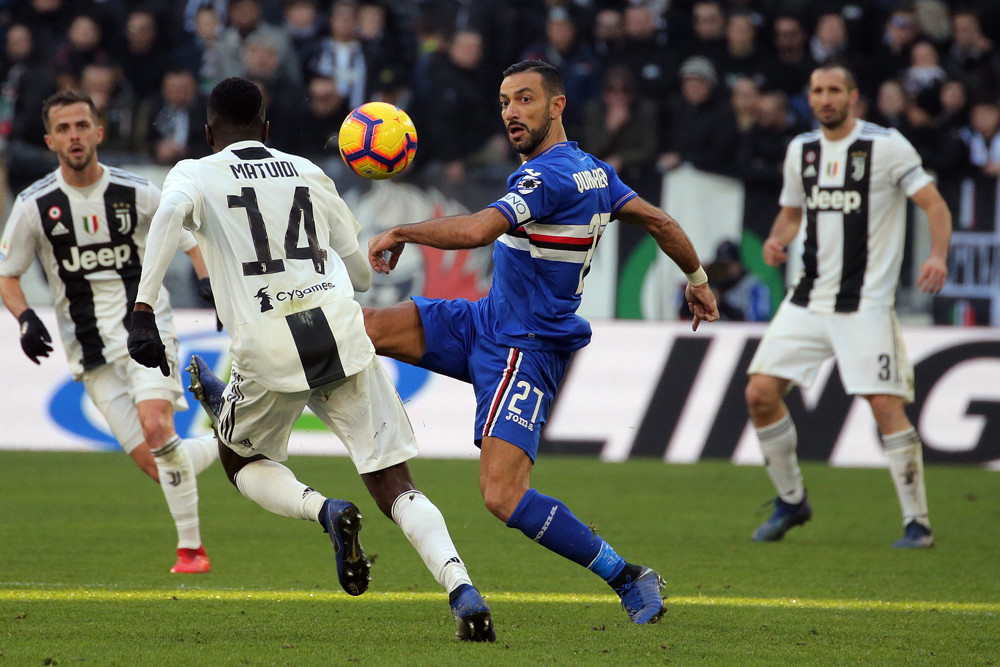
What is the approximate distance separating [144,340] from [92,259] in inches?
94.6

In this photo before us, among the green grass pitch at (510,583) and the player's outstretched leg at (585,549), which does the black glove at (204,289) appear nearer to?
the green grass pitch at (510,583)

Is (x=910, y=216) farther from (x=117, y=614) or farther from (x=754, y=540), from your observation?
(x=117, y=614)

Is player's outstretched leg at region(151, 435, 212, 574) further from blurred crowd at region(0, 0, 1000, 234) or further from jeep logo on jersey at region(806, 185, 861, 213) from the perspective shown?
blurred crowd at region(0, 0, 1000, 234)

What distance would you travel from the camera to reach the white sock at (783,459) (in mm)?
7477

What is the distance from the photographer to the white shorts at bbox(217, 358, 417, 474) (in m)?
4.69

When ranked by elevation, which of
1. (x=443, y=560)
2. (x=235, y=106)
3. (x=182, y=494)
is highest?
(x=235, y=106)

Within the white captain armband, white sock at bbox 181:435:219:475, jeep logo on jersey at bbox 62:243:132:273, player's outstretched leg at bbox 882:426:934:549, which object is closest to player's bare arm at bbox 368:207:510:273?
the white captain armband

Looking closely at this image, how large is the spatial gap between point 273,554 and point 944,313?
7.20m

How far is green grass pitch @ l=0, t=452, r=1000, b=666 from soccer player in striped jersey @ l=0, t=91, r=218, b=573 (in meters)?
0.64

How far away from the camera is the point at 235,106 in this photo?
472cm

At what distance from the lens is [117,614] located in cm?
489

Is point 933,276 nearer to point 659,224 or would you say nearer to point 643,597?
point 659,224

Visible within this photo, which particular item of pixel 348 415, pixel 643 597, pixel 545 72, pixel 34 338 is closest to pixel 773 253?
pixel 545 72

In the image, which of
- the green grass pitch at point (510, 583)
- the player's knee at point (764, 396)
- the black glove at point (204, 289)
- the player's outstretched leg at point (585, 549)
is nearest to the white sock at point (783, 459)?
the player's knee at point (764, 396)
